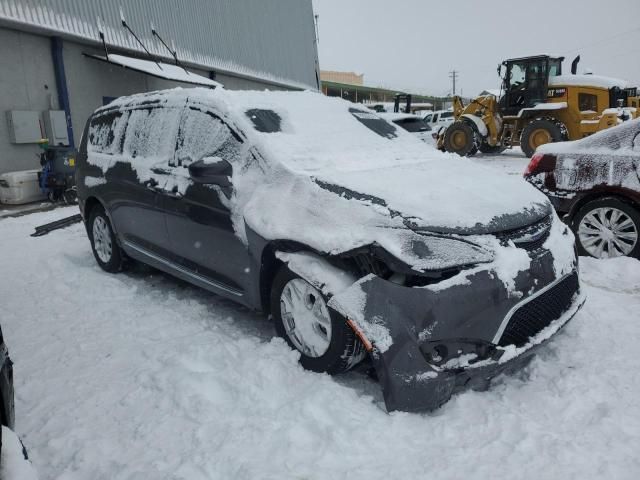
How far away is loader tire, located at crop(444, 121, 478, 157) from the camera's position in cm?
1689

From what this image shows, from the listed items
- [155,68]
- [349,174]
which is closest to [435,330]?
[349,174]

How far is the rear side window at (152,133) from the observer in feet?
13.6

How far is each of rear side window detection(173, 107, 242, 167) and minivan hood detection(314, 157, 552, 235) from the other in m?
0.83

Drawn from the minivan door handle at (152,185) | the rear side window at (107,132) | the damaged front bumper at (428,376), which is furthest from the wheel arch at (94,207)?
the damaged front bumper at (428,376)

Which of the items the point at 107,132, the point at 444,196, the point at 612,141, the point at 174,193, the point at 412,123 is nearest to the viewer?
the point at 444,196

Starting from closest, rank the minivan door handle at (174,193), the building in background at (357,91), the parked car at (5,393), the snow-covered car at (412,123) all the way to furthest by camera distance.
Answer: the parked car at (5,393)
the minivan door handle at (174,193)
the snow-covered car at (412,123)
the building in background at (357,91)

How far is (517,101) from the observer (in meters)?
15.8

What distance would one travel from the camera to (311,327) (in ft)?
9.80

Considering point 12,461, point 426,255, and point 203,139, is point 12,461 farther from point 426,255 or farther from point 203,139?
point 203,139

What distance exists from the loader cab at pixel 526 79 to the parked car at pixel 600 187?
451 inches

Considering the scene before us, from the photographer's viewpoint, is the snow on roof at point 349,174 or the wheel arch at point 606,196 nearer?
the snow on roof at point 349,174

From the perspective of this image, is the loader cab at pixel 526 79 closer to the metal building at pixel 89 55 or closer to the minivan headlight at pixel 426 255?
the metal building at pixel 89 55

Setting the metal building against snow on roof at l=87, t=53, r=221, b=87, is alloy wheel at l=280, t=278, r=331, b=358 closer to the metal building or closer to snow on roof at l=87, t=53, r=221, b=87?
the metal building

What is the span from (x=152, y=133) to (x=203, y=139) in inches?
33.2
